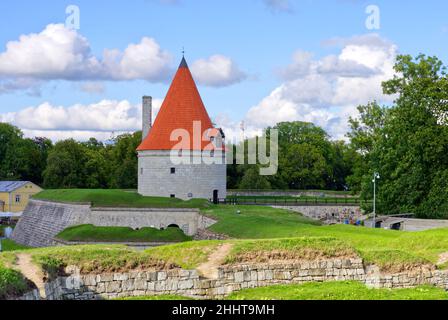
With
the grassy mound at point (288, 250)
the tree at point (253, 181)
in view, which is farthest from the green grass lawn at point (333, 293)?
the tree at point (253, 181)

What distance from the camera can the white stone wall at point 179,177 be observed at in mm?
45812

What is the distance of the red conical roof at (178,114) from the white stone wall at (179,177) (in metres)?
0.77

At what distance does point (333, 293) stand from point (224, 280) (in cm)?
266

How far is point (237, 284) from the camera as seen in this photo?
16.7m

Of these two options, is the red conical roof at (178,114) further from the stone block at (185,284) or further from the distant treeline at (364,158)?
the stone block at (185,284)

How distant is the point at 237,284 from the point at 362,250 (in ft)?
13.6

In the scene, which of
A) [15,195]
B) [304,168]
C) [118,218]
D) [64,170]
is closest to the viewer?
[118,218]

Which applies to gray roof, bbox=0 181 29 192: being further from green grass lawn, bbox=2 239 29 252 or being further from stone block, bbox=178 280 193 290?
stone block, bbox=178 280 193 290

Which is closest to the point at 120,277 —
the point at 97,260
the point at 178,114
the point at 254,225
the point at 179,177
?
the point at 97,260

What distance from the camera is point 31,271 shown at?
1473cm

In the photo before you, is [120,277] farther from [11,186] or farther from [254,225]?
[11,186]

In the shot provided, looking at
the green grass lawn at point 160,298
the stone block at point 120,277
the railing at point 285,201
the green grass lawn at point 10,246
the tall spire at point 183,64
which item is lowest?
the green grass lawn at point 10,246

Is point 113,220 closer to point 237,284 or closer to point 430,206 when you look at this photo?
point 430,206

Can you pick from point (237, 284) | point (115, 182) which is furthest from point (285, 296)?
point (115, 182)
